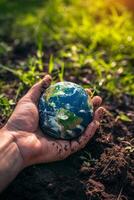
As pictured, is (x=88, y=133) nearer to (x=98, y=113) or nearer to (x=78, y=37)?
(x=98, y=113)

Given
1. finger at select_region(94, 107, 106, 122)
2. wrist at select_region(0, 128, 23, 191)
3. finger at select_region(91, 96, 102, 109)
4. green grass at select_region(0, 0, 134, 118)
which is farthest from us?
green grass at select_region(0, 0, 134, 118)

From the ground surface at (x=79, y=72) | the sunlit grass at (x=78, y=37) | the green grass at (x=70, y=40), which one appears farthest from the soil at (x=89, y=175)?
the sunlit grass at (x=78, y=37)

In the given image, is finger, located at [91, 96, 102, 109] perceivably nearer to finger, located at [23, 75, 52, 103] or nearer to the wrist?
finger, located at [23, 75, 52, 103]

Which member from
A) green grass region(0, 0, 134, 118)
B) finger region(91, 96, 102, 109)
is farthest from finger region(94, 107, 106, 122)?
green grass region(0, 0, 134, 118)

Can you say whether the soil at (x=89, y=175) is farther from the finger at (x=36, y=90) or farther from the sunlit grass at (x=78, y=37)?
the sunlit grass at (x=78, y=37)

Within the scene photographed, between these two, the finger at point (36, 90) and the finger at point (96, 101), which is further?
the finger at point (96, 101)

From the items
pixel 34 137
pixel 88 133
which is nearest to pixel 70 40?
pixel 88 133

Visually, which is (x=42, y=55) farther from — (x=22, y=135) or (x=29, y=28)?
(x=22, y=135)
